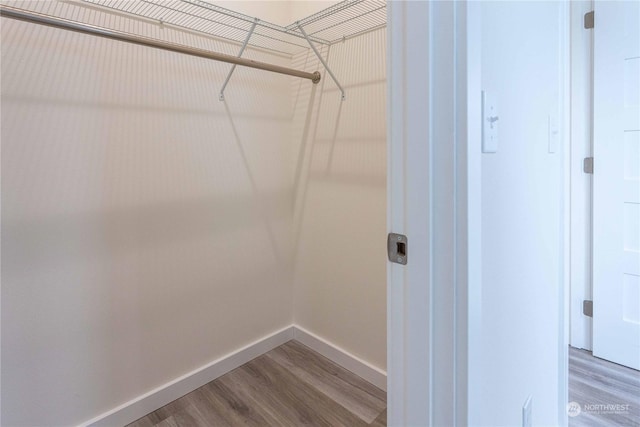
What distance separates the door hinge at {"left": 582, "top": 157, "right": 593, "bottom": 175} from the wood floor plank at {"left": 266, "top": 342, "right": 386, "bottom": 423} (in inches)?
65.9

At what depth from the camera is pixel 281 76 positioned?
6.49 feet

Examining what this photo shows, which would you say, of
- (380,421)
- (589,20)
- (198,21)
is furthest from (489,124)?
(589,20)

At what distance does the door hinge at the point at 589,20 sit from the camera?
1829 millimetres

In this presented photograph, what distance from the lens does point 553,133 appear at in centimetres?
112

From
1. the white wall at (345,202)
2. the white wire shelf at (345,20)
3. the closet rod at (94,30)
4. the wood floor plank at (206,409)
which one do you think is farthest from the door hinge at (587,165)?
the wood floor plank at (206,409)

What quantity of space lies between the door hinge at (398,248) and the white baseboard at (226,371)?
1295 millimetres

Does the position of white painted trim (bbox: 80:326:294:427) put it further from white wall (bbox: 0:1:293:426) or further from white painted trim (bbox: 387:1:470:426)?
white painted trim (bbox: 387:1:470:426)

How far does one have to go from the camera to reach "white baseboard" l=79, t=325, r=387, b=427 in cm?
149

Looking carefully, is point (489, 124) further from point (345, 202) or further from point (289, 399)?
point (289, 399)

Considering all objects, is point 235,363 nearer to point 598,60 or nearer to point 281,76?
point 281,76

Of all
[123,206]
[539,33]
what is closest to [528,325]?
[539,33]

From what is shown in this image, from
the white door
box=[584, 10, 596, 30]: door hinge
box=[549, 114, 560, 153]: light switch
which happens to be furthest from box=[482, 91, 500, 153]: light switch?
box=[584, 10, 596, 30]: door hinge

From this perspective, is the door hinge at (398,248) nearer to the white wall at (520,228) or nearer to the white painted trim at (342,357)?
the white wall at (520,228)

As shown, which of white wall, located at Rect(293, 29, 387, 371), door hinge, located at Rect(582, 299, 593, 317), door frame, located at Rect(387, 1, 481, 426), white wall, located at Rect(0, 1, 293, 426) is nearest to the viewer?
door frame, located at Rect(387, 1, 481, 426)
